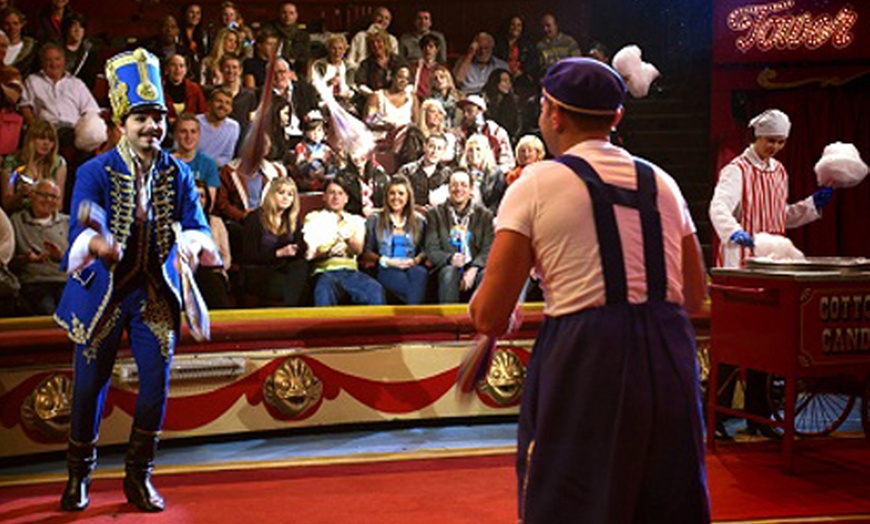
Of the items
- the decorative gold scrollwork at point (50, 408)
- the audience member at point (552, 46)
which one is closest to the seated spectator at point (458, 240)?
the audience member at point (552, 46)

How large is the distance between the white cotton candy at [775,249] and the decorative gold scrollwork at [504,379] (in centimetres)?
163

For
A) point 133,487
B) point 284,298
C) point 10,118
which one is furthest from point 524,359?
point 10,118

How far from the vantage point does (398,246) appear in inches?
283

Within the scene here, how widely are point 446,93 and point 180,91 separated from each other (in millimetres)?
2058

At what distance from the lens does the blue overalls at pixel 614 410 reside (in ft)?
7.81

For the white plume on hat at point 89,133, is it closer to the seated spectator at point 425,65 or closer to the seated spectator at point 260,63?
the seated spectator at point 260,63

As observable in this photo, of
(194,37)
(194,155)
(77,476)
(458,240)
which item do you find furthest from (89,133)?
(77,476)

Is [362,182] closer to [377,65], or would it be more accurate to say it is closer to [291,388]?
[377,65]

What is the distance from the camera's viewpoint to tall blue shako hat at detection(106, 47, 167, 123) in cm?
440

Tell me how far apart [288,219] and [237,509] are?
280 centimetres

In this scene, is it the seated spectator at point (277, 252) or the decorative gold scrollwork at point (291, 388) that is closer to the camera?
the decorative gold scrollwork at point (291, 388)

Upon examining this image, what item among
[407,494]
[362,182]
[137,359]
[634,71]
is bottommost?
[407,494]

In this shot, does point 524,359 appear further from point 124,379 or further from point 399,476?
point 124,379

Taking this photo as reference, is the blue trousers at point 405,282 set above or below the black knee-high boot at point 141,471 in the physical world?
above
